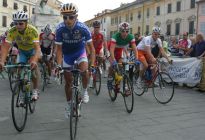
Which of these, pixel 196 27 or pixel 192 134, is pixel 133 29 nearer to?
pixel 196 27

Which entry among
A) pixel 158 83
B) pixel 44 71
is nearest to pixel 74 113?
pixel 158 83

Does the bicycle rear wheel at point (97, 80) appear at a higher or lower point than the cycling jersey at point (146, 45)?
lower

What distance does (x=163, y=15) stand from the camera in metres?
71.8

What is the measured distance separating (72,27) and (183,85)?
7.35 metres

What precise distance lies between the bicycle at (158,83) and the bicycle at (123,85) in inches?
44.0

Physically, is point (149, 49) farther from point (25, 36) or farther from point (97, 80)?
point (25, 36)

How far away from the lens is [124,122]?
700 centimetres

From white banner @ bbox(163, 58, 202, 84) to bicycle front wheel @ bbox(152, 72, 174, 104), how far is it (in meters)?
2.76

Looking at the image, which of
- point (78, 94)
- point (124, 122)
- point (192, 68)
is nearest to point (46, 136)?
point (78, 94)

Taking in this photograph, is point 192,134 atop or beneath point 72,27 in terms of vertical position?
beneath

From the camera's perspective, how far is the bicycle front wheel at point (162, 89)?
918cm

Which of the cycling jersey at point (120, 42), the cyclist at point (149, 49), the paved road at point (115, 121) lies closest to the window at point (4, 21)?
the paved road at point (115, 121)

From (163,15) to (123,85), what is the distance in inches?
2580

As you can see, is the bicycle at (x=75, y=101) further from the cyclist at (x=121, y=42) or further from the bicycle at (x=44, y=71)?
the bicycle at (x=44, y=71)
